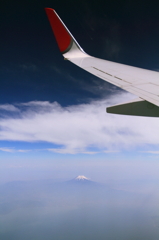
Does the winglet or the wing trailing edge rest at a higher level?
the winglet

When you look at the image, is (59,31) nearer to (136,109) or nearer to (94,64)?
(94,64)

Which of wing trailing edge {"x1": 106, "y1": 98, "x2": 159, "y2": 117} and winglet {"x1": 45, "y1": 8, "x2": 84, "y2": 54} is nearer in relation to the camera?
wing trailing edge {"x1": 106, "y1": 98, "x2": 159, "y2": 117}

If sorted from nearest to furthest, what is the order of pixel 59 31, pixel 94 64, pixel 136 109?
pixel 136 109 < pixel 94 64 < pixel 59 31

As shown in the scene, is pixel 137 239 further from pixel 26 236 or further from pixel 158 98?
pixel 158 98

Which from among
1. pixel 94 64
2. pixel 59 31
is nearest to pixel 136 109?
pixel 94 64

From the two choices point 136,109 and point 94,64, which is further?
point 94,64

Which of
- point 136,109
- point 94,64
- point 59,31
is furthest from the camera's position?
point 59,31

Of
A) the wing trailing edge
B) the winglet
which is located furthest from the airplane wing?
the wing trailing edge

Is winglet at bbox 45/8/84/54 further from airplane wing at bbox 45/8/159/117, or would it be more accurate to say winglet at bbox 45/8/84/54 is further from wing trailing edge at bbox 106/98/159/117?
wing trailing edge at bbox 106/98/159/117

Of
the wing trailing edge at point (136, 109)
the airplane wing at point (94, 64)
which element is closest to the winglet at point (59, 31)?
the airplane wing at point (94, 64)

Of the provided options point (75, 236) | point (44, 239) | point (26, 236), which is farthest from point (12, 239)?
point (75, 236)
